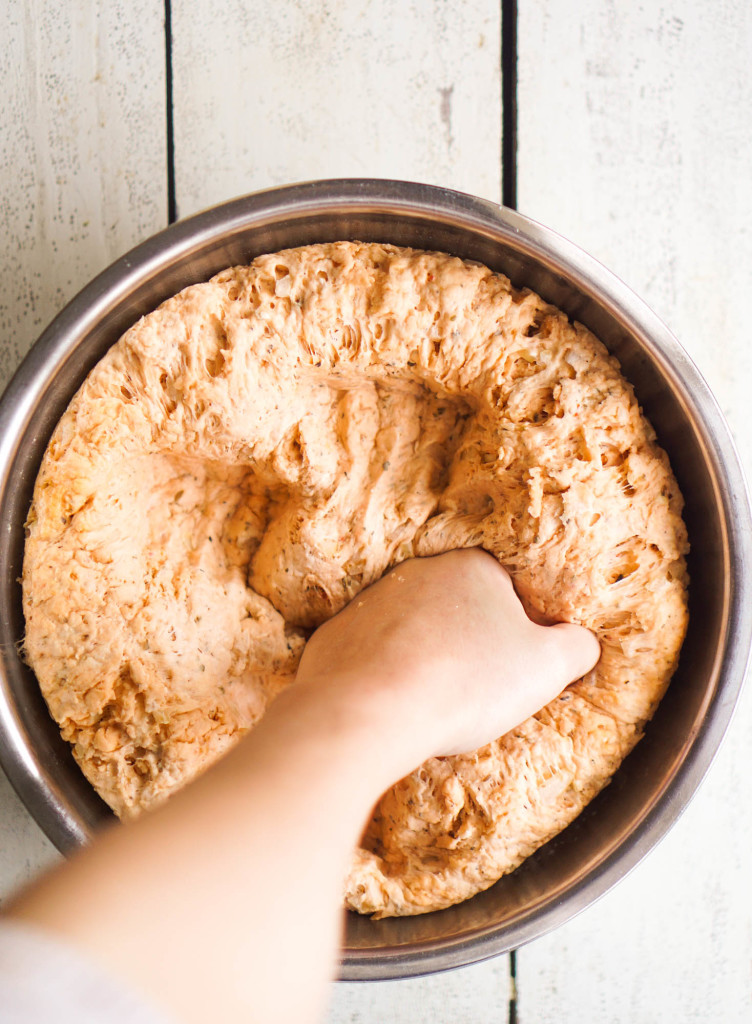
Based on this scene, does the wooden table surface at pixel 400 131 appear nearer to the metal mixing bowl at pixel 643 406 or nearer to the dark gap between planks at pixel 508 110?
the dark gap between planks at pixel 508 110

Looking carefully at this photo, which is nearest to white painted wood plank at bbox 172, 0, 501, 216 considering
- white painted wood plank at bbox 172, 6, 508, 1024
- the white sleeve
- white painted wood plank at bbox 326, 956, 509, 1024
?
white painted wood plank at bbox 172, 6, 508, 1024

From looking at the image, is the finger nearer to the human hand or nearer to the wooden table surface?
the human hand

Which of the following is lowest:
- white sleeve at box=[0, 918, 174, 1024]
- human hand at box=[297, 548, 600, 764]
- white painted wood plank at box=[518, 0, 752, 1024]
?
white sleeve at box=[0, 918, 174, 1024]

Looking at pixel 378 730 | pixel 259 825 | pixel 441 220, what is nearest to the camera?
pixel 259 825

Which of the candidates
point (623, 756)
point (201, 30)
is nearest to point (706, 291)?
point (623, 756)

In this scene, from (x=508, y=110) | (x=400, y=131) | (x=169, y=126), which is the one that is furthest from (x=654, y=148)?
(x=169, y=126)

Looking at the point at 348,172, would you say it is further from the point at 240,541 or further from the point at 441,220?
the point at 240,541
